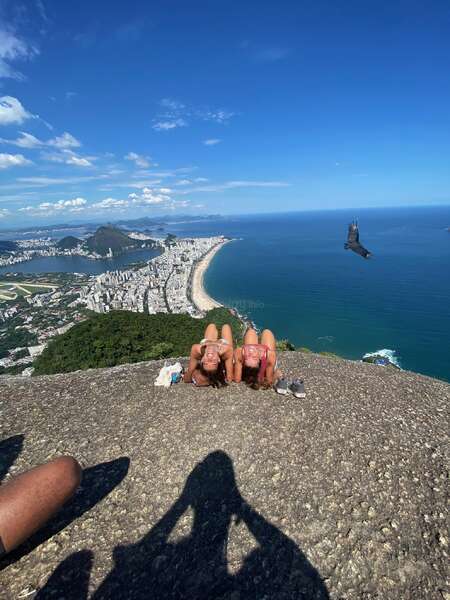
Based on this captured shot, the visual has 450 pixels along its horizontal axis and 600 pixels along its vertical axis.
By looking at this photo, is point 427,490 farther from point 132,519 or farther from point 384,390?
point 132,519

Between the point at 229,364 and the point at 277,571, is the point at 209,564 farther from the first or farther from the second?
the point at 229,364

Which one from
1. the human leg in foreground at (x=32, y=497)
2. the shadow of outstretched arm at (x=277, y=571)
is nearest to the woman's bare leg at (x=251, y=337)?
the shadow of outstretched arm at (x=277, y=571)

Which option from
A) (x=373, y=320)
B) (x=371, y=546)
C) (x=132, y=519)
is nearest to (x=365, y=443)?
(x=371, y=546)

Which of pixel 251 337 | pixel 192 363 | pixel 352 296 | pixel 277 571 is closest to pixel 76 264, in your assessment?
pixel 352 296

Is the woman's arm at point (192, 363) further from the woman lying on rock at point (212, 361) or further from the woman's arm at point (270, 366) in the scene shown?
the woman's arm at point (270, 366)

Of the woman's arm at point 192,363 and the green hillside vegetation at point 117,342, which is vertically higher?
the woman's arm at point 192,363

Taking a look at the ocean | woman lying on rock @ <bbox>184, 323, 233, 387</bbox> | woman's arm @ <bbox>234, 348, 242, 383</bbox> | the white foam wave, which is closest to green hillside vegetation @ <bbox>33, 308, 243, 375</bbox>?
woman lying on rock @ <bbox>184, 323, 233, 387</bbox>

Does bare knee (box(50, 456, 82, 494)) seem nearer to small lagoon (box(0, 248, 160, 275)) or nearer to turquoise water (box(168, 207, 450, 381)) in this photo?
turquoise water (box(168, 207, 450, 381))
